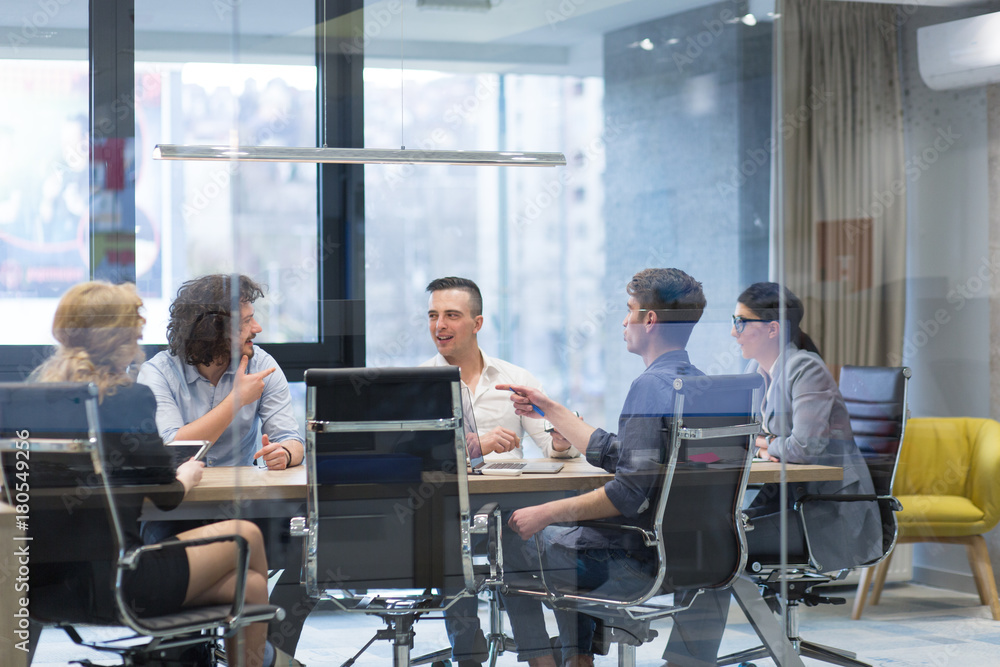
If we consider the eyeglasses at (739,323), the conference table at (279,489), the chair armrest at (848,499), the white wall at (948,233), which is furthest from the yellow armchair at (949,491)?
the conference table at (279,489)

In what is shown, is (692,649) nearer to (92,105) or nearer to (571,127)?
(571,127)

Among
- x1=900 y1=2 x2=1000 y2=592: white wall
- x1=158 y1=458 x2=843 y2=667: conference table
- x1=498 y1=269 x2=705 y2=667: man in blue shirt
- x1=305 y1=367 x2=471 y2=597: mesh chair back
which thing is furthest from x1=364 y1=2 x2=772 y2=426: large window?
x1=305 y1=367 x2=471 y2=597: mesh chair back

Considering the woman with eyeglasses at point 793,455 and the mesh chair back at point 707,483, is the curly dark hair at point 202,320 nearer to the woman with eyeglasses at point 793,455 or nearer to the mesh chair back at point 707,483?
the mesh chair back at point 707,483

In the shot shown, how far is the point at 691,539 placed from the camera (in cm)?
300

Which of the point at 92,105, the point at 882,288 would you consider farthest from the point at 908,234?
the point at 92,105

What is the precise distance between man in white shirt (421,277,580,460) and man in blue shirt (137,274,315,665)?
533 mm

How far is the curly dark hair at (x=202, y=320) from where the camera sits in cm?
309

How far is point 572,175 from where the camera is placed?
378cm

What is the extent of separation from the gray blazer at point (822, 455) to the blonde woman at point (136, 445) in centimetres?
184

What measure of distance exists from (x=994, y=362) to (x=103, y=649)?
329 centimetres

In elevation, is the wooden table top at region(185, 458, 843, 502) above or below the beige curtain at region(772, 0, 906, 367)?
below

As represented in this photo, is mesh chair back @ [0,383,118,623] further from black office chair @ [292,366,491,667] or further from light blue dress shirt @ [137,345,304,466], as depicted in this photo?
black office chair @ [292,366,491,667]

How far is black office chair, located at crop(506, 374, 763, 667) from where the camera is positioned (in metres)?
2.95

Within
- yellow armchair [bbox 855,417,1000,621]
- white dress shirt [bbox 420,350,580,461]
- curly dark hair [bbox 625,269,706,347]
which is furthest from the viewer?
yellow armchair [bbox 855,417,1000,621]
